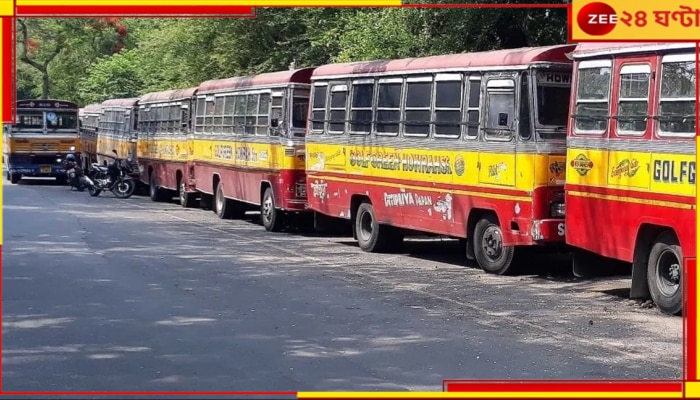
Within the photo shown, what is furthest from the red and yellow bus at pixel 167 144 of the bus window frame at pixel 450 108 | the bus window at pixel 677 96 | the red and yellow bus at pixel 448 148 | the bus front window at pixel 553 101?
the bus window at pixel 677 96

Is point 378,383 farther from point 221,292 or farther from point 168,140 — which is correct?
point 168,140

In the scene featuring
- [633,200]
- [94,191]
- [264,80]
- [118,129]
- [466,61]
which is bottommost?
[94,191]

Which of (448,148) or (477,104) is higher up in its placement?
(477,104)

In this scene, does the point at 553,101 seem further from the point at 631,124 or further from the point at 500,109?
the point at 631,124

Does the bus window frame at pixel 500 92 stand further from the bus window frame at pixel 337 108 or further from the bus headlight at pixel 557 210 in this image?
the bus window frame at pixel 337 108

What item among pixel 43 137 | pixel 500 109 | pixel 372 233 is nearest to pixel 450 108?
pixel 500 109

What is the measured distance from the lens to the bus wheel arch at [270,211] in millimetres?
23797

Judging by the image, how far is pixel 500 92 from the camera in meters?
16.2

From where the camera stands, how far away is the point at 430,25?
23.5 meters

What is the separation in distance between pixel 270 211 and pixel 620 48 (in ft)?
37.3

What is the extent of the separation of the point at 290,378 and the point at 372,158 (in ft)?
35.4

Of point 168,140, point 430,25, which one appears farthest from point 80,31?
point 430,25

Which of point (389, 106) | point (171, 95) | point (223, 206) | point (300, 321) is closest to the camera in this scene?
point (300, 321)

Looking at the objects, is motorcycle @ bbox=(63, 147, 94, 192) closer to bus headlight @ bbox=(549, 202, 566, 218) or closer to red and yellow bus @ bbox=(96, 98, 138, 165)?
red and yellow bus @ bbox=(96, 98, 138, 165)
